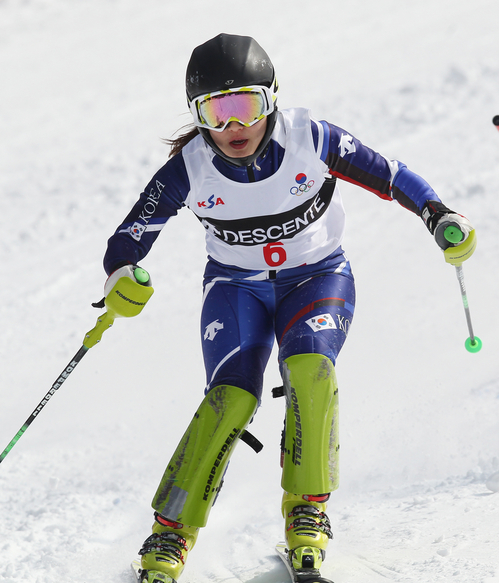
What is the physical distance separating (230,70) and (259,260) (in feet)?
2.91

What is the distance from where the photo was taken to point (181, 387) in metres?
5.05

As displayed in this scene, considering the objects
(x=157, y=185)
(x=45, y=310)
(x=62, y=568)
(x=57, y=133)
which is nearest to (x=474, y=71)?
(x=57, y=133)

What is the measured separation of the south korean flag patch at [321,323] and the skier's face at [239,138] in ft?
2.55

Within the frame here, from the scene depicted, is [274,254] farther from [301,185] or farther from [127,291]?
[127,291]

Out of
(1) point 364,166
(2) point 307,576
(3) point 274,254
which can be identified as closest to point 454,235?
(1) point 364,166

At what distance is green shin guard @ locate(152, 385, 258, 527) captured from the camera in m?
2.78

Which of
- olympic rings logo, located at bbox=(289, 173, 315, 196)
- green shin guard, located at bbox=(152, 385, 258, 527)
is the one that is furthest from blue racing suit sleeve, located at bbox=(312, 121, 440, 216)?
green shin guard, located at bbox=(152, 385, 258, 527)

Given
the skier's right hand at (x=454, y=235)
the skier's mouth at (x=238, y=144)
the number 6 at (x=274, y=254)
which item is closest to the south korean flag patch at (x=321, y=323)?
the number 6 at (x=274, y=254)

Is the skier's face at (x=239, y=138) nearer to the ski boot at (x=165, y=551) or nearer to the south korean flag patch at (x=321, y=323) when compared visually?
the south korean flag patch at (x=321, y=323)

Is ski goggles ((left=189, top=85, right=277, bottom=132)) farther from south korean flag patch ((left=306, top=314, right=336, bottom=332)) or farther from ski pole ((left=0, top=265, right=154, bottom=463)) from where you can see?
south korean flag patch ((left=306, top=314, right=336, bottom=332))

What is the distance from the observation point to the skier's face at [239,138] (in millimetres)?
2973

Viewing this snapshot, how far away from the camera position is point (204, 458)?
9.18 ft

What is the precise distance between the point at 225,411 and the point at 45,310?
359 cm

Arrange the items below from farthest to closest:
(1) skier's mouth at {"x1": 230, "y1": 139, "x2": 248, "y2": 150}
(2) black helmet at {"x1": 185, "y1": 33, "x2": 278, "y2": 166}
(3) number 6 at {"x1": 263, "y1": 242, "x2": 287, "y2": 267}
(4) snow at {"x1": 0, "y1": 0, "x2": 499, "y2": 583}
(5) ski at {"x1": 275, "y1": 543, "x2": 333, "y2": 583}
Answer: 1. (4) snow at {"x1": 0, "y1": 0, "x2": 499, "y2": 583}
2. (3) number 6 at {"x1": 263, "y1": 242, "x2": 287, "y2": 267}
3. (1) skier's mouth at {"x1": 230, "y1": 139, "x2": 248, "y2": 150}
4. (2) black helmet at {"x1": 185, "y1": 33, "x2": 278, "y2": 166}
5. (5) ski at {"x1": 275, "y1": 543, "x2": 333, "y2": 583}
